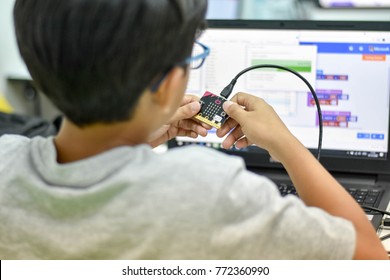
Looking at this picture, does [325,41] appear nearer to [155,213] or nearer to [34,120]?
[155,213]

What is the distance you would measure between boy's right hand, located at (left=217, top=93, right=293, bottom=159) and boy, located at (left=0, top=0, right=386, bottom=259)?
0.21 metres

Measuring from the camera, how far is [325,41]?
1.30 m

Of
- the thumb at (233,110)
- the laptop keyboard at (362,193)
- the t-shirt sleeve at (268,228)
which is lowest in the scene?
the laptop keyboard at (362,193)

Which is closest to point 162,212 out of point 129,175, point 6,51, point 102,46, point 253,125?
point 129,175

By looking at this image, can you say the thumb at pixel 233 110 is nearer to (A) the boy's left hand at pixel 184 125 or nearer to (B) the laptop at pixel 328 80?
(A) the boy's left hand at pixel 184 125

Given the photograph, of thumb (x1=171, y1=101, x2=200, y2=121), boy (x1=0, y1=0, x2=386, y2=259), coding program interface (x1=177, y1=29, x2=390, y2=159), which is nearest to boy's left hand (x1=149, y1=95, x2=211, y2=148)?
thumb (x1=171, y1=101, x2=200, y2=121)

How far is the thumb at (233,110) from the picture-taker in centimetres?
100

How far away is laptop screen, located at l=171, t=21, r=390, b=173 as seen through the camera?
50.7 inches

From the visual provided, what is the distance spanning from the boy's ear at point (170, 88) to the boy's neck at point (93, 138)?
0.14ft

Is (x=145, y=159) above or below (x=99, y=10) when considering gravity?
below

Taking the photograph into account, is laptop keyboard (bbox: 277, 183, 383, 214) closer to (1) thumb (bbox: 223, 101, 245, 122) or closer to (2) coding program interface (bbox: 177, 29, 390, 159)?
(2) coding program interface (bbox: 177, 29, 390, 159)

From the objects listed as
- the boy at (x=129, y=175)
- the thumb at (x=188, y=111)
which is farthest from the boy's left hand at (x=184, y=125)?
the boy at (x=129, y=175)
